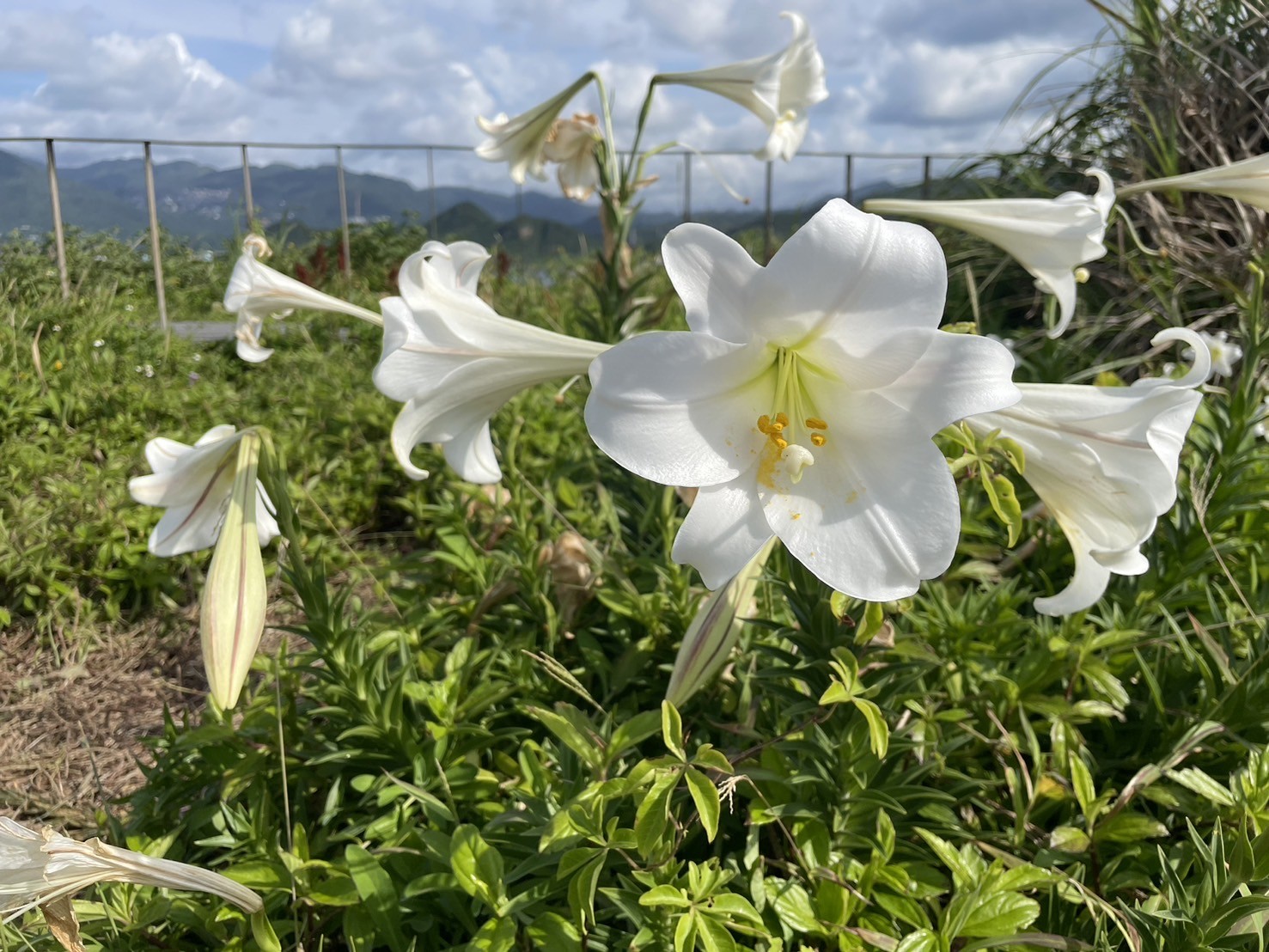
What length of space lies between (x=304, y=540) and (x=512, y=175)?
122 cm

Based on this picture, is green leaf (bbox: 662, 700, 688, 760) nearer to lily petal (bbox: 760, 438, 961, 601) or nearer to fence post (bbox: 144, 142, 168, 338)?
lily petal (bbox: 760, 438, 961, 601)

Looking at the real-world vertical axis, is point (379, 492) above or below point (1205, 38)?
below

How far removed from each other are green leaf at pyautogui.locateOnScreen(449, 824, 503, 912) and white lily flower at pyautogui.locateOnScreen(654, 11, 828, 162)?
1.79m

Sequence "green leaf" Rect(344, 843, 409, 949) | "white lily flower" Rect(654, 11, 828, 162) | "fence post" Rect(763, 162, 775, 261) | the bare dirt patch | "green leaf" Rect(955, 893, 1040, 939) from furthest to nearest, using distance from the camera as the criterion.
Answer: "fence post" Rect(763, 162, 775, 261), "white lily flower" Rect(654, 11, 828, 162), the bare dirt patch, "green leaf" Rect(344, 843, 409, 949), "green leaf" Rect(955, 893, 1040, 939)

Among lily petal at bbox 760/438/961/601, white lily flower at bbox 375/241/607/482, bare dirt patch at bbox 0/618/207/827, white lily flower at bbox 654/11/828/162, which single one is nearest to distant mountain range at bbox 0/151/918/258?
white lily flower at bbox 654/11/828/162

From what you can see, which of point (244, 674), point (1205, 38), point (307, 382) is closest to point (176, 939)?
point (244, 674)

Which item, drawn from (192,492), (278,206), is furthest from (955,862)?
(278,206)

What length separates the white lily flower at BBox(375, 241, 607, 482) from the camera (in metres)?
1.06

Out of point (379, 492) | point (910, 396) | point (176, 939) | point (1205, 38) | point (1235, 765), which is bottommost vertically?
point (379, 492)

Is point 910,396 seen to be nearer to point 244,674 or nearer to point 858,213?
point 858,213

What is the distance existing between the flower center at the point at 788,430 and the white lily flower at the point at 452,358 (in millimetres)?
263

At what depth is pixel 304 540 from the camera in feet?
8.00

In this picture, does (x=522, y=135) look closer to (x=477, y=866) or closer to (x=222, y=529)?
(x=222, y=529)

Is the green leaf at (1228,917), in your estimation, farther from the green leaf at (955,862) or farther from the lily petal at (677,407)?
the lily petal at (677,407)
